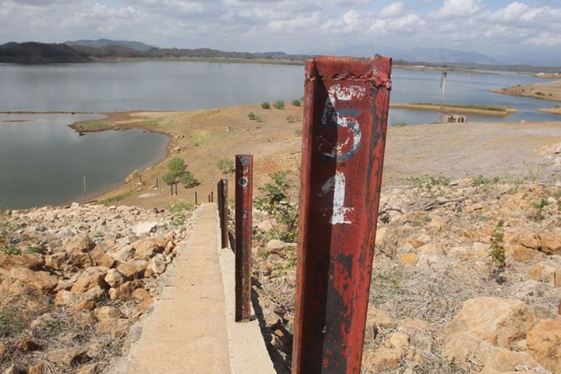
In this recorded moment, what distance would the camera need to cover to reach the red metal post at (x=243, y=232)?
3658 mm

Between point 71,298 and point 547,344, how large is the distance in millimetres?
4364

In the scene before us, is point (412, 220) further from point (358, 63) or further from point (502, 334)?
point (358, 63)

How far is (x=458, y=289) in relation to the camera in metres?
4.44

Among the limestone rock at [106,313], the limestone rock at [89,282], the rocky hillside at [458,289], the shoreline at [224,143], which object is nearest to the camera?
the rocky hillside at [458,289]

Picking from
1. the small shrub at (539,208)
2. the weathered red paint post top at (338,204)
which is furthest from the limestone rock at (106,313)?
the small shrub at (539,208)

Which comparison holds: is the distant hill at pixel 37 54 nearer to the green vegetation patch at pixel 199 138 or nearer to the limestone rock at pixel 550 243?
the green vegetation patch at pixel 199 138

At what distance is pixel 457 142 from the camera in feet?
62.4

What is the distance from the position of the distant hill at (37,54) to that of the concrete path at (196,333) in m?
172

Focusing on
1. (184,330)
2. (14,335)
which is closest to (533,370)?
(184,330)

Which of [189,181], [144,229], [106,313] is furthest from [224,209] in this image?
[189,181]

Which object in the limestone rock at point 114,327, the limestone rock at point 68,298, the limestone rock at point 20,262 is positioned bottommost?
the limestone rock at point 114,327

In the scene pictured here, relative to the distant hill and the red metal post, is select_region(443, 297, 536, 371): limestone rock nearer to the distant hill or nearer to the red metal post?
the red metal post

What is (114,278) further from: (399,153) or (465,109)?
(465,109)

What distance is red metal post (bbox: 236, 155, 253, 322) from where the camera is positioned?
12.0ft
